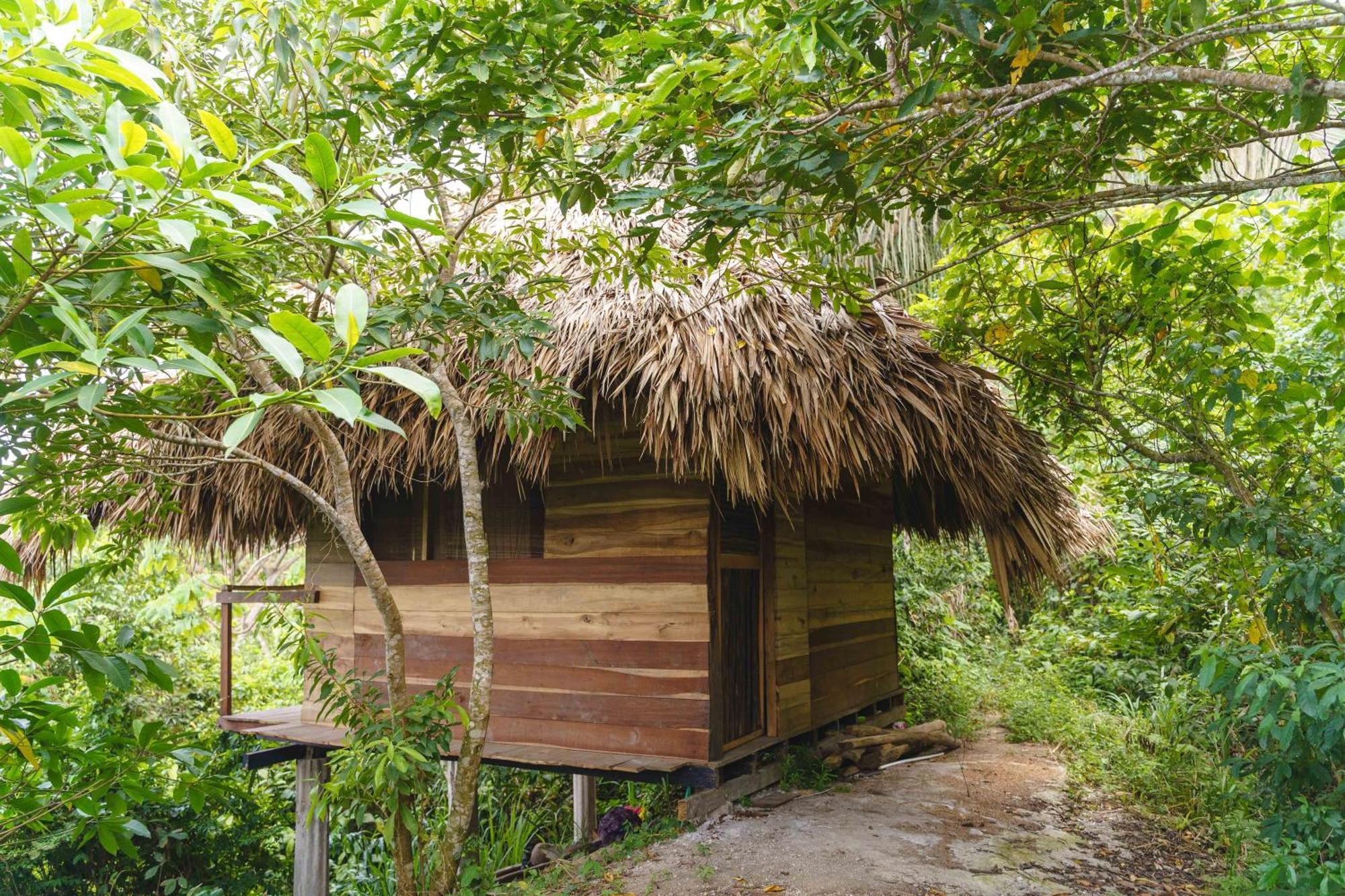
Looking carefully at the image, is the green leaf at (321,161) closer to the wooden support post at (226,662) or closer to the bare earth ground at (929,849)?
the bare earth ground at (929,849)

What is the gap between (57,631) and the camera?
1.26 metres

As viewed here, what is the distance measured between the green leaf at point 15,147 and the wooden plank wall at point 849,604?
14.6ft

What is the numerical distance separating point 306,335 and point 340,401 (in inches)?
4.2

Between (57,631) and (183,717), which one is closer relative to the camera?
(57,631)

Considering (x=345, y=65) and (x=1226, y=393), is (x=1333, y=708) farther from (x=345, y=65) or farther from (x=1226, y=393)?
(x=345, y=65)

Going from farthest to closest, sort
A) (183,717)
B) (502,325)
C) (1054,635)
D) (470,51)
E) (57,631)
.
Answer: (1054,635) < (183,717) < (502,325) < (470,51) < (57,631)

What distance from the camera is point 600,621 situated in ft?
14.3

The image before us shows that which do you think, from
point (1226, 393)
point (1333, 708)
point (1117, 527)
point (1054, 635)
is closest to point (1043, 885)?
point (1333, 708)

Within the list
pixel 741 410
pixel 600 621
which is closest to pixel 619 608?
pixel 600 621

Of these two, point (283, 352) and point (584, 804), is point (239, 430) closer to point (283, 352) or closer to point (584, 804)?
point (283, 352)

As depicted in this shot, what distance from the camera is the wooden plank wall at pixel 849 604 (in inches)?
208

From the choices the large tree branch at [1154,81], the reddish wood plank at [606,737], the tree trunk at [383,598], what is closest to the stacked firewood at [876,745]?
the reddish wood plank at [606,737]

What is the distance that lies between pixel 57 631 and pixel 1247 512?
11.2 ft

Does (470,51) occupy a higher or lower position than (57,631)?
higher
